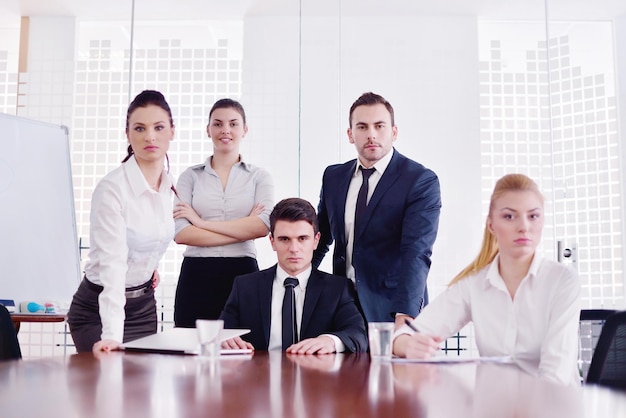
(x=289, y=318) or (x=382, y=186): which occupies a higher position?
(x=382, y=186)

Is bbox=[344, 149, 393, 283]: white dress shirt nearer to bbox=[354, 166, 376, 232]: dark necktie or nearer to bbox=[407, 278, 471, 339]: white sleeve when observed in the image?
bbox=[354, 166, 376, 232]: dark necktie

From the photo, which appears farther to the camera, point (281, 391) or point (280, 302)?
point (280, 302)

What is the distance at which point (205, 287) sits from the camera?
2.58 m

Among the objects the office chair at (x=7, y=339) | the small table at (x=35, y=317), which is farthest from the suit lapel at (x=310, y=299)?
the small table at (x=35, y=317)

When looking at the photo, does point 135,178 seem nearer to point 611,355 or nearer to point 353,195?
point 353,195

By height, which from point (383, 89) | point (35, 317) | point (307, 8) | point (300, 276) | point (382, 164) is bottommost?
point (35, 317)

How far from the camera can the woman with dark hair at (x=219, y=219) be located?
2566 mm

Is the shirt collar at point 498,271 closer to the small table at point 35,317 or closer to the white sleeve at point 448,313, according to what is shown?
the white sleeve at point 448,313

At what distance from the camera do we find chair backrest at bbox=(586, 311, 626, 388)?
1563mm

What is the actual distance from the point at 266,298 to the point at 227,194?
27.8 inches

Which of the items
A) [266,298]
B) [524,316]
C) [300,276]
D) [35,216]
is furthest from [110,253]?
[35,216]

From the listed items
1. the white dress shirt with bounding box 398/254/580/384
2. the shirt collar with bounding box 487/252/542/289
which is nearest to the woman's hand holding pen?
the white dress shirt with bounding box 398/254/580/384

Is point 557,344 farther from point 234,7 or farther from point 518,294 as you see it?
point 234,7

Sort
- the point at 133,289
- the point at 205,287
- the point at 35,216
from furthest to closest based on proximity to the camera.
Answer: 1. the point at 35,216
2. the point at 205,287
3. the point at 133,289
